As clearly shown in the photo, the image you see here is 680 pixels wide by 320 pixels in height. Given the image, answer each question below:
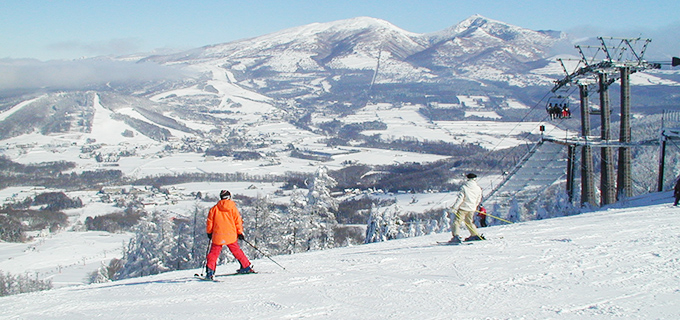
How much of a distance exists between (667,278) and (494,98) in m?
156

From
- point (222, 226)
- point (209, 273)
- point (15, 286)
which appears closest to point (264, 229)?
point (209, 273)

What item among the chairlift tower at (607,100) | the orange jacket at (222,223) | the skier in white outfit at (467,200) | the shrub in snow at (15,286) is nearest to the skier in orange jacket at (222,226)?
the orange jacket at (222,223)

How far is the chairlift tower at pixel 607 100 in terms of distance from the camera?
1697 cm

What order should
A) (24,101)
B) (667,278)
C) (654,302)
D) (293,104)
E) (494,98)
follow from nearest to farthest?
1. (654,302)
2. (667,278)
3. (24,101)
4. (494,98)
5. (293,104)

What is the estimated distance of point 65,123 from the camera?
11506cm

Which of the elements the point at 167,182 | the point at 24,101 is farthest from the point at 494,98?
the point at 24,101

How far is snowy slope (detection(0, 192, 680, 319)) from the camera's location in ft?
15.1

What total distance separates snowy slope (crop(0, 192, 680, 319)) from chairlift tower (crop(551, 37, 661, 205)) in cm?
994

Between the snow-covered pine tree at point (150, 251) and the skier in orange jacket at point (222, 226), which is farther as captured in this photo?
the snow-covered pine tree at point (150, 251)

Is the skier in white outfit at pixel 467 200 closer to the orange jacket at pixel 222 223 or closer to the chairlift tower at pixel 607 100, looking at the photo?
the orange jacket at pixel 222 223

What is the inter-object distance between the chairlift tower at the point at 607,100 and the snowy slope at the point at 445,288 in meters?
9.94

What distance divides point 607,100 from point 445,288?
15.5 meters

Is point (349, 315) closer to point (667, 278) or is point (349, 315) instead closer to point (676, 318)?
point (676, 318)

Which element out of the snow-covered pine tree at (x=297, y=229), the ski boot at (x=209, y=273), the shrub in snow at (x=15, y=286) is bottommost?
the shrub in snow at (x=15, y=286)
